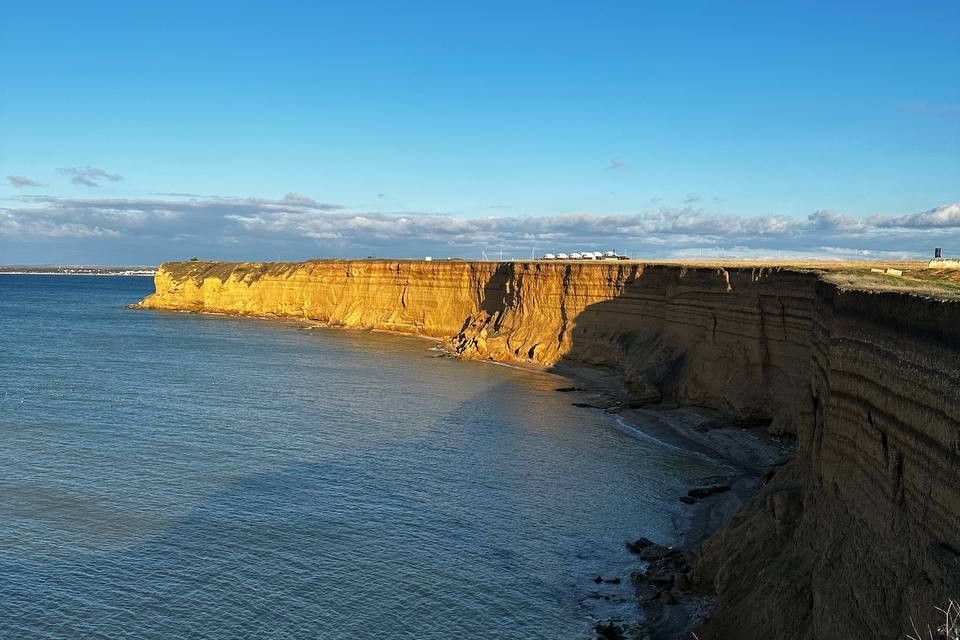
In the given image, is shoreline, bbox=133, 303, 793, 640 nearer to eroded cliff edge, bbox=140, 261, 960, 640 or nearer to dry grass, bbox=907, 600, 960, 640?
eroded cliff edge, bbox=140, 261, 960, 640

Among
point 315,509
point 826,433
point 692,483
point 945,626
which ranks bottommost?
point 692,483

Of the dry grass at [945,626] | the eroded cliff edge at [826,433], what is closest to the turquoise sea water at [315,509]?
the eroded cliff edge at [826,433]

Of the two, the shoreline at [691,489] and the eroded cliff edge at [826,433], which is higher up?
the eroded cliff edge at [826,433]

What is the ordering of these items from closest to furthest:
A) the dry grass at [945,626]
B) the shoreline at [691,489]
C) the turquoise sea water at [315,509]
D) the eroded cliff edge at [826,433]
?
the dry grass at [945,626]
the eroded cliff edge at [826,433]
the shoreline at [691,489]
the turquoise sea water at [315,509]

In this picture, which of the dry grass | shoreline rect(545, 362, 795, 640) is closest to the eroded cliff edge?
the dry grass

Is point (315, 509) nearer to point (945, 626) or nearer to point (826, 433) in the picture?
point (826, 433)

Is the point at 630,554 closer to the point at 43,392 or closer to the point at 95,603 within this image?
the point at 95,603


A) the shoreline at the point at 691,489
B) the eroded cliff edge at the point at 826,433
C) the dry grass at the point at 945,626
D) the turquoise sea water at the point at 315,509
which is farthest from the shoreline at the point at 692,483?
the dry grass at the point at 945,626

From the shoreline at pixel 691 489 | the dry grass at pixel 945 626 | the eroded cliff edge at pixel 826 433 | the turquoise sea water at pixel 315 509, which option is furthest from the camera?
the turquoise sea water at pixel 315 509

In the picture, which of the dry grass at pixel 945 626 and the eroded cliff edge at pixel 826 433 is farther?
the eroded cliff edge at pixel 826 433

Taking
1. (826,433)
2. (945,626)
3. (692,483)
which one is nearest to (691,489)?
(692,483)

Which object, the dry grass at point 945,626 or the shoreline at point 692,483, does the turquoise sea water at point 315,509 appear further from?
the dry grass at point 945,626
